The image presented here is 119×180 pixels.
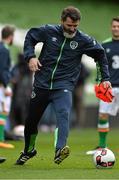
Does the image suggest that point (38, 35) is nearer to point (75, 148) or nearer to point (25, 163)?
point (25, 163)

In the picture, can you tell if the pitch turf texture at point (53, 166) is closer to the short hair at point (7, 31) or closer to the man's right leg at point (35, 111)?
the man's right leg at point (35, 111)

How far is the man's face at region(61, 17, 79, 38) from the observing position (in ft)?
38.8

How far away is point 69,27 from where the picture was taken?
11883 mm

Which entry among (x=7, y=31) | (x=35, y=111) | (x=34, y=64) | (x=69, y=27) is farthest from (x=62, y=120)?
(x=7, y=31)

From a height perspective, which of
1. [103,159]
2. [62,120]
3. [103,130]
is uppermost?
[62,120]

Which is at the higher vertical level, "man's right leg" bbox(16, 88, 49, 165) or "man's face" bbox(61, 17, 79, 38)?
"man's face" bbox(61, 17, 79, 38)

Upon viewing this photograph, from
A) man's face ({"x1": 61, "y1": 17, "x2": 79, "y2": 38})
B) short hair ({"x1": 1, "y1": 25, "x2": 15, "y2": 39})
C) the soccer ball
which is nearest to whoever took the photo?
man's face ({"x1": 61, "y1": 17, "x2": 79, "y2": 38})

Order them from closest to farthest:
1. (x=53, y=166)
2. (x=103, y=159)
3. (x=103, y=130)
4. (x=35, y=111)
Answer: (x=103, y=159)
(x=35, y=111)
(x=53, y=166)
(x=103, y=130)

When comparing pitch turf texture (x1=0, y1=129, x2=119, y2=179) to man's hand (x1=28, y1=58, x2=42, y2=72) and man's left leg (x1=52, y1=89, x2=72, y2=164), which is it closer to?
man's left leg (x1=52, y1=89, x2=72, y2=164)

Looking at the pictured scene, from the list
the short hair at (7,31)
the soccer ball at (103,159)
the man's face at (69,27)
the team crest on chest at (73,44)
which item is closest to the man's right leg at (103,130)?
the short hair at (7,31)

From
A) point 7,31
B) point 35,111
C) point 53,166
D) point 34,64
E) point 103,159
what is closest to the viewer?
point 34,64

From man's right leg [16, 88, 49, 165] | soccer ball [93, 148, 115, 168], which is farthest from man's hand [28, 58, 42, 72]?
soccer ball [93, 148, 115, 168]

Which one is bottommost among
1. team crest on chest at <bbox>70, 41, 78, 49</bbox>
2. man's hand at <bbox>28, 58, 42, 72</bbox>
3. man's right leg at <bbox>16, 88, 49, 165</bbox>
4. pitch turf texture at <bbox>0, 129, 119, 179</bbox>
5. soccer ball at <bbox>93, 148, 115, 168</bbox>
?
pitch turf texture at <bbox>0, 129, 119, 179</bbox>

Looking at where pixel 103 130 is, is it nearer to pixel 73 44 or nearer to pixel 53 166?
pixel 53 166
